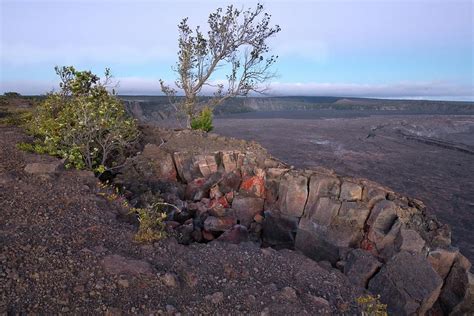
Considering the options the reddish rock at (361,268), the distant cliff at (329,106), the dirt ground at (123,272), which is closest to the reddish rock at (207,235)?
the dirt ground at (123,272)

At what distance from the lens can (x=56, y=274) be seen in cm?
559

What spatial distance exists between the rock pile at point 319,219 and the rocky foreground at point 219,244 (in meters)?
0.03

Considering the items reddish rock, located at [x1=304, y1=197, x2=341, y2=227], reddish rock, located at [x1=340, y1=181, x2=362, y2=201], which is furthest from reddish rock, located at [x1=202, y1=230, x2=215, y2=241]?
reddish rock, located at [x1=340, y1=181, x2=362, y2=201]

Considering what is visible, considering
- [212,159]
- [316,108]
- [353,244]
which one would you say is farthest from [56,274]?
[316,108]

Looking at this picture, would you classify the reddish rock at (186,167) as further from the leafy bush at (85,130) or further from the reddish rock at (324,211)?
the reddish rock at (324,211)

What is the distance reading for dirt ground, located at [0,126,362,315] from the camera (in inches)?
207

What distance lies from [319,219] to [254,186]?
2.59 meters

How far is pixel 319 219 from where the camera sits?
10.5 m

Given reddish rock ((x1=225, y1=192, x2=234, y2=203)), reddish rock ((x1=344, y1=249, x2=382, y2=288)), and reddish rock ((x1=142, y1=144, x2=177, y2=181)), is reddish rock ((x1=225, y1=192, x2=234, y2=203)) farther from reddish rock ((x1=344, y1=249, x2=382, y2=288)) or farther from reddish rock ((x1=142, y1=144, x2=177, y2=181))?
reddish rock ((x1=344, y1=249, x2=382, y2=288))

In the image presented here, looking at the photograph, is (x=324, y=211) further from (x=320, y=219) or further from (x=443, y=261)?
(x=443, y=261)

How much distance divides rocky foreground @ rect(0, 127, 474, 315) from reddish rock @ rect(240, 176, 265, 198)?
5 centimetres

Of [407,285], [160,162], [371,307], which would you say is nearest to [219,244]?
[371,307]

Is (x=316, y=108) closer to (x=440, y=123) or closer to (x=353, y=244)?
(x=440, y=123)

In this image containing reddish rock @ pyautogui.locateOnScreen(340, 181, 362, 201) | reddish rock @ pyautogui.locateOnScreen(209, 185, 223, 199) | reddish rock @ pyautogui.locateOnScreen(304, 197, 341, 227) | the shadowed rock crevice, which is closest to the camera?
the shadowed rock crevice
